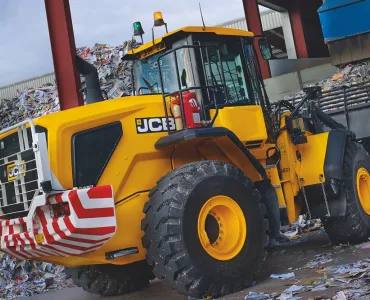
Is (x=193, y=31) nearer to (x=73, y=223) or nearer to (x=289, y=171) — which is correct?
(x=289, y=171)

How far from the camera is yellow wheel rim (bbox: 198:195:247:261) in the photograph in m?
4.86

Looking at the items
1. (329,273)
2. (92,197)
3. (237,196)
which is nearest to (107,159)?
(92,197)

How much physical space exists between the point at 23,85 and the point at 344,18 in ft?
58.7

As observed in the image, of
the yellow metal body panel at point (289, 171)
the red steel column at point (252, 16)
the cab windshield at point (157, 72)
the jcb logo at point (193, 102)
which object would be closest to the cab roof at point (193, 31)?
the cab windshield at point (157, 72)

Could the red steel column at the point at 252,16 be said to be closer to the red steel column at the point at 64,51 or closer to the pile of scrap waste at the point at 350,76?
the pile of scrap waste at the point at 350,76

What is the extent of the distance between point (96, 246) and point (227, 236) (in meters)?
1.18

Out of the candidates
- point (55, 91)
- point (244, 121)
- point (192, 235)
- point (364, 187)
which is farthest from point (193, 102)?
point (55, 91)

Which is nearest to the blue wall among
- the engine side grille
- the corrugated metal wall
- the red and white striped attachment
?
the engine side grille

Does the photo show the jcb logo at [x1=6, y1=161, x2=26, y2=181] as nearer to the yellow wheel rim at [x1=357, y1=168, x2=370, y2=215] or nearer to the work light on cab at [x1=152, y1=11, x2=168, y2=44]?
the work light on cab at [x1=152, y1=11, x2=168, y2=44]

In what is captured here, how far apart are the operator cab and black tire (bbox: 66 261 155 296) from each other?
1.64 meters

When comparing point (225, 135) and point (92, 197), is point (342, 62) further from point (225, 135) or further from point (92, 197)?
point (92, 197)

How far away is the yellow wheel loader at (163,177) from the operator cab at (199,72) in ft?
0.04

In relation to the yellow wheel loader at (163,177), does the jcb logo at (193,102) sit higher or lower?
higher

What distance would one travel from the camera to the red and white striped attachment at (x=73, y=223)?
4.36m
